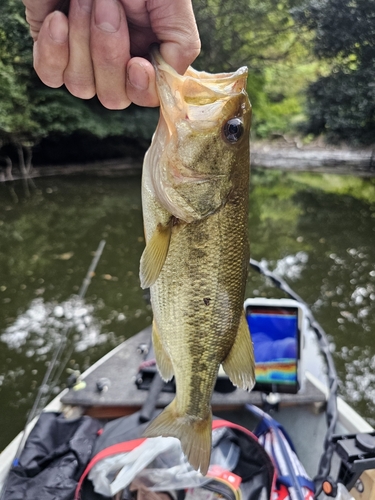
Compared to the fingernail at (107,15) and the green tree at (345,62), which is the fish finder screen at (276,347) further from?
the green tree at (345,62)

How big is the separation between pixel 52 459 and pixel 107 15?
2256 millimetres

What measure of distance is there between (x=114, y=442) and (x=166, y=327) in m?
1.21

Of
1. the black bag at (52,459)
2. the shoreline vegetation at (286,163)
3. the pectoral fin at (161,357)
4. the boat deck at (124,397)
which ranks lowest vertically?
the shoreline vegetation at (286,163)

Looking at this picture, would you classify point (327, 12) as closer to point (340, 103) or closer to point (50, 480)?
point (340, 103)

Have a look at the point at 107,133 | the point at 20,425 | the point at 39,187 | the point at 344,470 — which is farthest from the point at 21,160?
the point at 344,470

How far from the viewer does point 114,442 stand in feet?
7.59

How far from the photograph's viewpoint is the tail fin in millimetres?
1492

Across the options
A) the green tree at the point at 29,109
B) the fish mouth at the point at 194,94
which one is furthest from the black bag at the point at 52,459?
the green tree at the point at 29,109

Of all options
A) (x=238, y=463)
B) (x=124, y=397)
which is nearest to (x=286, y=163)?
(x=124, y=397)

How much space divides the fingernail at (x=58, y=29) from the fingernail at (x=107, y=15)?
4.3 inches

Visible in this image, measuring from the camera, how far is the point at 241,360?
4.97 feet

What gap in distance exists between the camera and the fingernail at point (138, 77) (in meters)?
1.24

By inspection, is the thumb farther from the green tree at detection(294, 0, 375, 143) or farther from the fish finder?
the green tree at detection(294, 0, 375, 143)

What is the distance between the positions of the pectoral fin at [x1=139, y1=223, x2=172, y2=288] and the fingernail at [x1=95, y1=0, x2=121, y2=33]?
2.12 feet
